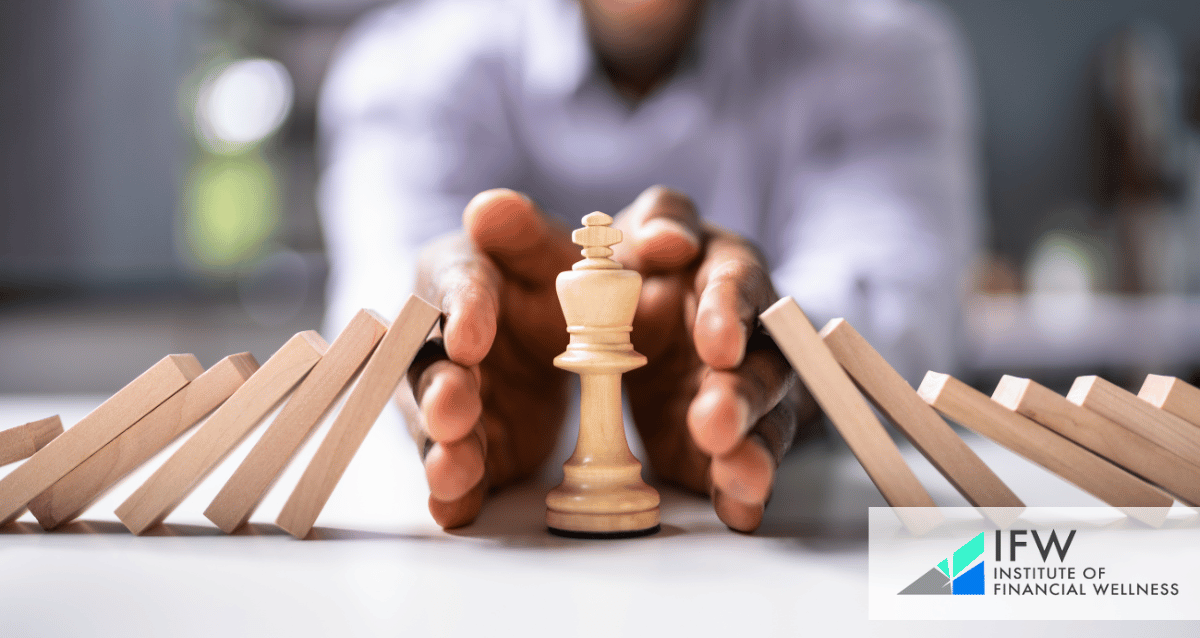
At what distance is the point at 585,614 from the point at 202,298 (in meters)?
3.10

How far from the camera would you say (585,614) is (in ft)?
1.34

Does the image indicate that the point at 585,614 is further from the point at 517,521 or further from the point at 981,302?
the point at 981,302

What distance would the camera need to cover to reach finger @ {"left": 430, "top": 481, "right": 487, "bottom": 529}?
1.84 feet

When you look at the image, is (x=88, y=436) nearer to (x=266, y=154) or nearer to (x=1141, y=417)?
(x=1141, y=417)

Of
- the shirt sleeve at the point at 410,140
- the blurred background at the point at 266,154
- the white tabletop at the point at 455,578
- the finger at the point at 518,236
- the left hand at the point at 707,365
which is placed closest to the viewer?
the white tabletop at the point at 455,578

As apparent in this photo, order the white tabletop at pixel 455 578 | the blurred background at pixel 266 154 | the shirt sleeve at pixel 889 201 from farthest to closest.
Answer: the blurred background at pixel 266 154, the shirt sleeve at pixel 889 201, the white tabletop at pixel 455 578

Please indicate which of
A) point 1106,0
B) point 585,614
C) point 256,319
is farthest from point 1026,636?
point 1106,0

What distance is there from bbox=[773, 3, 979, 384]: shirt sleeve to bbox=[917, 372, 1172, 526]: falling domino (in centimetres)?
37

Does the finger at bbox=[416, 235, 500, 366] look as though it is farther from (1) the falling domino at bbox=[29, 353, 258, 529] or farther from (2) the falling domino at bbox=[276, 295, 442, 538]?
(1) the falling domino at bbox=[29, 353, 258, 529]

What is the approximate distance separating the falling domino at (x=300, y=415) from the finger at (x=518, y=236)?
12cm

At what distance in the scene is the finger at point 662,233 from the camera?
0.63 m

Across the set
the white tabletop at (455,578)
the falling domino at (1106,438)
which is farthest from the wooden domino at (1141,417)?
the white tabletop at (455,578)

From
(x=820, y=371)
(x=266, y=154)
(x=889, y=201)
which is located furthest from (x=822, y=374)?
(x=266, y=154)

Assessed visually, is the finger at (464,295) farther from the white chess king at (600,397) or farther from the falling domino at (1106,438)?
the falling domino at (1106,438)
